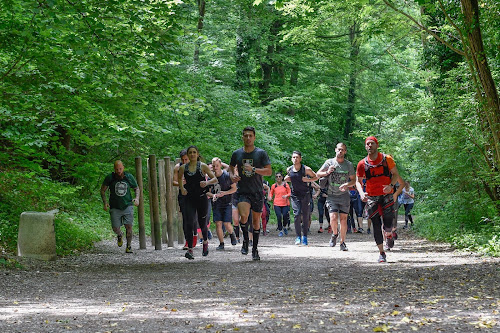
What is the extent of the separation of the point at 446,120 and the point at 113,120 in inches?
295

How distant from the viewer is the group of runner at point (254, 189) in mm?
11188

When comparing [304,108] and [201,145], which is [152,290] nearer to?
[201,145]

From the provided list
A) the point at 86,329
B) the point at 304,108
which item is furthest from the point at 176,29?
the point at 304,108

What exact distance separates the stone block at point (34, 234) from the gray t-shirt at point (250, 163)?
372 cm

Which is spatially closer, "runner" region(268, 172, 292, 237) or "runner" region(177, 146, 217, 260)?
"runner" region(177, 146, 217, 260)

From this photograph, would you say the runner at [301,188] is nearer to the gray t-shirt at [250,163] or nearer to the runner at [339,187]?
the runner at [339,187]

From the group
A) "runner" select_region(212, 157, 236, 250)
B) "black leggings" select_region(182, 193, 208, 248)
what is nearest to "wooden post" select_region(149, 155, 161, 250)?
"runner" select_region(212, 157, 236, 250)

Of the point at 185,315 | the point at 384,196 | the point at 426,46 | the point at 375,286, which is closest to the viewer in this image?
the point at 185,315

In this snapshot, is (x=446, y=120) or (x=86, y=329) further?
(x=446, y=120)

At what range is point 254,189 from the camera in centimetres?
1165

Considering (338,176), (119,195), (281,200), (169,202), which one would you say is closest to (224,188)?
(169,202)

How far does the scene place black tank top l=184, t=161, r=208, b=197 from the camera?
12.4m

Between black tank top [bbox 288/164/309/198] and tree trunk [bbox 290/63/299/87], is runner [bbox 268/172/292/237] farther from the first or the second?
tree trunk [bbox 290/63/299/87]

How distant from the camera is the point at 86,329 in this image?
5988 mm
